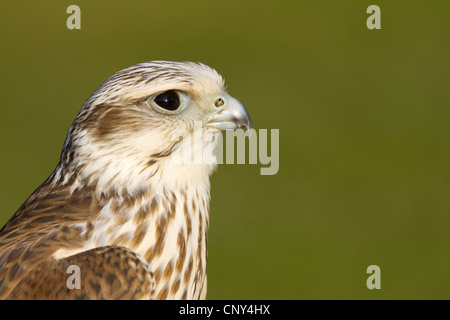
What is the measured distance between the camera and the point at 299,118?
13789mm

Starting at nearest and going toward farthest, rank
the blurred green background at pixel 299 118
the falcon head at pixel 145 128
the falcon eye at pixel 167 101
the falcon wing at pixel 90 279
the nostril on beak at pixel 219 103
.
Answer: the falcon wing at pixel 90 279 < the falcon head at pixel 145 128 < the falcon eye at pixel 167 101 < the nostril on beak at pixel 219 103 < the blurred green background at pixel 299 118

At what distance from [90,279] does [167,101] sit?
951 mm

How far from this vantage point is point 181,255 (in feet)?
12.0

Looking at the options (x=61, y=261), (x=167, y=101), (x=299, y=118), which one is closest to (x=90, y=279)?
(x=61, y=261)

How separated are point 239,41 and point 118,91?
44.1ft

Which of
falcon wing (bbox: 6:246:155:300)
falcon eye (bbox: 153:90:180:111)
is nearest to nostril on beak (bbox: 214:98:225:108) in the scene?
falcon eye (bbox: 153:90:180:111)

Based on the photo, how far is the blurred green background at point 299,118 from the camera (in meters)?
10.3

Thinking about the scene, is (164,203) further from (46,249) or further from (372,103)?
(372,103)

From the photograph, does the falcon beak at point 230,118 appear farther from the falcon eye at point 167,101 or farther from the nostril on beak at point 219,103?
the falcon eye at point 167,101

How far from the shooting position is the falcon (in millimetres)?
3387

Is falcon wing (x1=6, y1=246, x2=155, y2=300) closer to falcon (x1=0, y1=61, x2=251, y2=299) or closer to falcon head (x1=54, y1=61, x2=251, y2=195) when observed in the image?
falcon (x1=0, y1=61, x2=251, y2=299)

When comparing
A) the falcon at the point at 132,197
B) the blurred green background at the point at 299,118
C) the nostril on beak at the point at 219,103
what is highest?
the blurred green background at the point at 299,118

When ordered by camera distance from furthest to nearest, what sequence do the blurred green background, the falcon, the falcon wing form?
the blurred green background, the falcon, the falcon wing

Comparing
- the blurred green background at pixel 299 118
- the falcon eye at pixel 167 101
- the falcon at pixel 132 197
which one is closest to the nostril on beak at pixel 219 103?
the falcon at pixel 132 197
